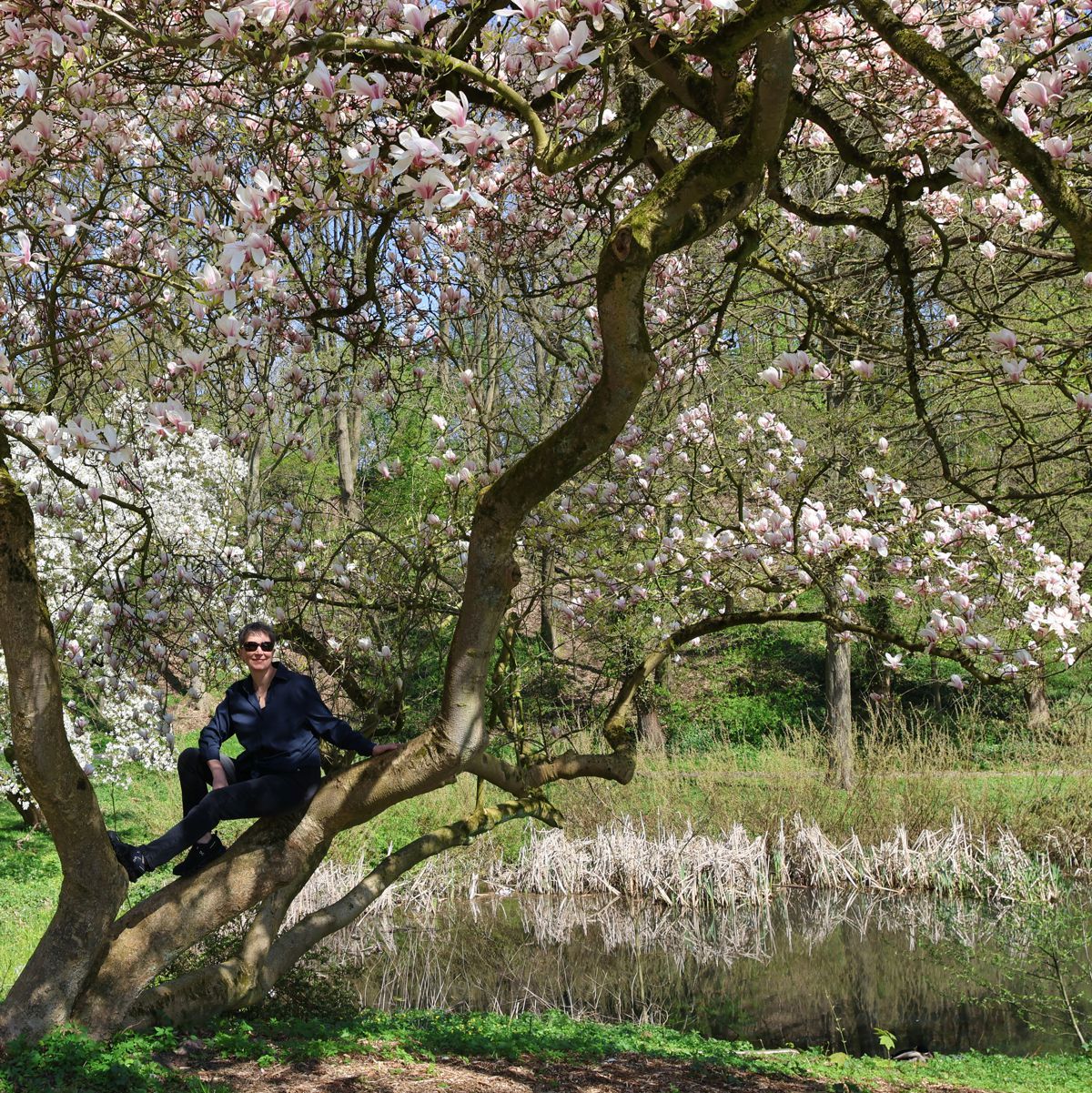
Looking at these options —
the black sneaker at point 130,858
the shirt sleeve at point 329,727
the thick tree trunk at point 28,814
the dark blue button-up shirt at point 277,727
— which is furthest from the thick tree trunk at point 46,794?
the thick tree trunk at point 28,814

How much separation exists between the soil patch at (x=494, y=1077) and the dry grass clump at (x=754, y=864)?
494cm

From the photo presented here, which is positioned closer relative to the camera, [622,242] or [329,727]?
[622,242]

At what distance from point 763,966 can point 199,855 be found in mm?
5853

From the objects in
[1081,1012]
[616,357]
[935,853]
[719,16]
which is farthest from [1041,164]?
[935,853]

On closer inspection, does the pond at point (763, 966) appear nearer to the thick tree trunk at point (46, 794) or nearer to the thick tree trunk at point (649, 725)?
the thick tree trunk at point (46, 794)

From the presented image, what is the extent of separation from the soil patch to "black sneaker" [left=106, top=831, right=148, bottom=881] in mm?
698

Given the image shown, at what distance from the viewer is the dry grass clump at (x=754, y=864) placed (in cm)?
1018

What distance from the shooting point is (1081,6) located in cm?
399

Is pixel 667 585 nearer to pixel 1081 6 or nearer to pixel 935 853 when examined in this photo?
pixel 1081 6

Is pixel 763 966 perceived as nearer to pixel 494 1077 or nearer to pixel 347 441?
pixel 494 1077

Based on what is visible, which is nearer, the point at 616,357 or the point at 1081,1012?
the point at 616,357

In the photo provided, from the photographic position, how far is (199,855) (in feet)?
15.2

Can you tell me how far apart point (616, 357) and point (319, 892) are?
775 cm

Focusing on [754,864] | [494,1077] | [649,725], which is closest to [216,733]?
[494,1077]
